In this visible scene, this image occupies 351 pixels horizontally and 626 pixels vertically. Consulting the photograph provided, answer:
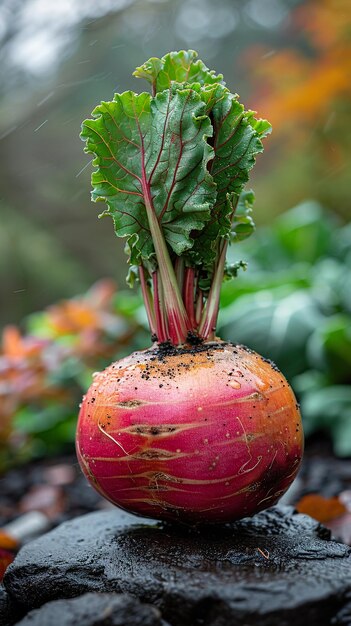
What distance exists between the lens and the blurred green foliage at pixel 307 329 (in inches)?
155

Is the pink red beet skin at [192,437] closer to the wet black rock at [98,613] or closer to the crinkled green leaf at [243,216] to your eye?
the wet black rock at [98,613]

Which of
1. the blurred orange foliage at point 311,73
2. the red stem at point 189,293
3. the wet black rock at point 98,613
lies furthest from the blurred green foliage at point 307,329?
the blurred orange foliage at point 311,73

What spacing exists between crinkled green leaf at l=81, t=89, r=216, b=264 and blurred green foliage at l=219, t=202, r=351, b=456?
229 centimetres

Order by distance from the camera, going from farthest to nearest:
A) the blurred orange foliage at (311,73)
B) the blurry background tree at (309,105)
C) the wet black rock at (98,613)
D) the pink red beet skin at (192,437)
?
1. the blurry background tree at (309,105)
2. the blurred orange foliage at (311,73)
3. the pink red beet skin at (192,437)
4. the wet black rock at (98,613)

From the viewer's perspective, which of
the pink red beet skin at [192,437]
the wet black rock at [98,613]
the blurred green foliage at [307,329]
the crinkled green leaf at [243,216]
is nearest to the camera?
the wet black rock at [98,613]

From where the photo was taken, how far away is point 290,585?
143 centimetres

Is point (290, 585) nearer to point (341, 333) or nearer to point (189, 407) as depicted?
point (189, 407)

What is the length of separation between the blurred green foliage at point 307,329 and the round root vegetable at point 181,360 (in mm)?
2062

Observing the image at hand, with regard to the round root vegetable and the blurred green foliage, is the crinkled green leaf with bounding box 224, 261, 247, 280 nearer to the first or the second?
the round root vegetable

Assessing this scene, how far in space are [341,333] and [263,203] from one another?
20.7ft

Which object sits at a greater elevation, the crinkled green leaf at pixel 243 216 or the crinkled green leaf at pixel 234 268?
the crinkled green leaf at pixel 243 216

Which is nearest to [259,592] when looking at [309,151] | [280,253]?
[280,253]

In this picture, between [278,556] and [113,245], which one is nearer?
[278,556]

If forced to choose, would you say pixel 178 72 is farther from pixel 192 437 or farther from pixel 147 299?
pixel 192 437
